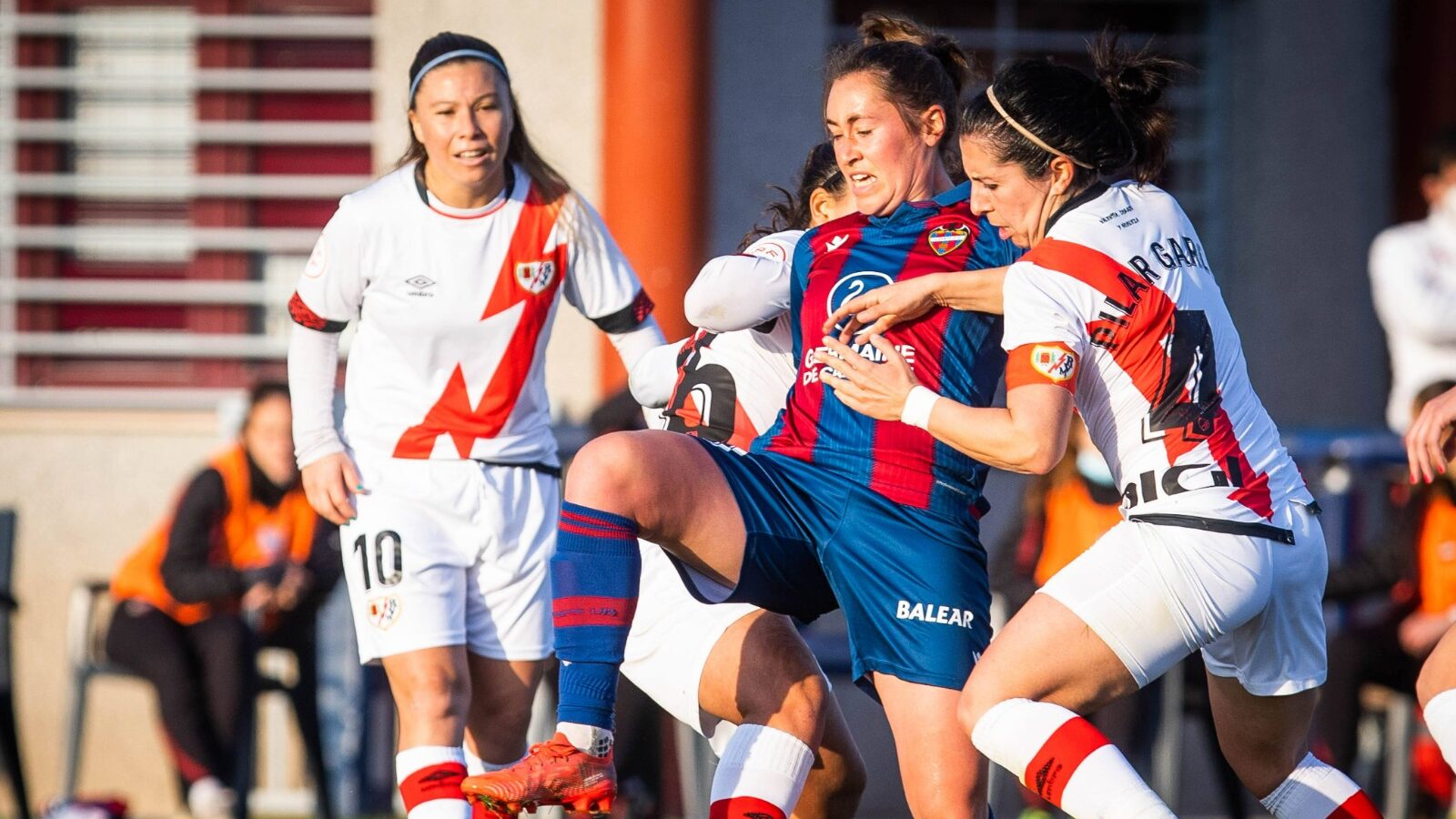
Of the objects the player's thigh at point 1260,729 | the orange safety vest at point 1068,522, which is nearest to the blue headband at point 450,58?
the player's thigh at point 1260,729

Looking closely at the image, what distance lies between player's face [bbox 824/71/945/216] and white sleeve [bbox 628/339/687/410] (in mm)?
615

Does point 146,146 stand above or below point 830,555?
above

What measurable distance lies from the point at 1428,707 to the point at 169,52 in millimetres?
6229

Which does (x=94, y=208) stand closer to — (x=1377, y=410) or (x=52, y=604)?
(x=52, y=604)

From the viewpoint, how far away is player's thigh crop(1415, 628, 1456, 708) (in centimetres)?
326

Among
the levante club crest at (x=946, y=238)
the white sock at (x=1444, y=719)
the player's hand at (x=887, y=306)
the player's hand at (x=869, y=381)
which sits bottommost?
the white sock at (x=1444, y=719)

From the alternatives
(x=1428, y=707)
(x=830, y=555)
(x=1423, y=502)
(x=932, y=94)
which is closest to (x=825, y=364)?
(x=830, y=555)

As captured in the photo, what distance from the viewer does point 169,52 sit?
7637 mm

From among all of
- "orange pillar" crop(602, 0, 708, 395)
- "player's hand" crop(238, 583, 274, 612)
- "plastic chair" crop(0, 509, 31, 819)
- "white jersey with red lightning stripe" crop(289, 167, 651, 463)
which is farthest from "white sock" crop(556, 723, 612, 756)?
"orange pillar" crop(602, 0, 708, 395)

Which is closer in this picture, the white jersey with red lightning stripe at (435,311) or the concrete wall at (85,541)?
the white jersey with red lightning stripe at (435,311)

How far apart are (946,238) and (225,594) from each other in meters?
3.49

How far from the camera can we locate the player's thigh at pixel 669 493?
324 centimetres

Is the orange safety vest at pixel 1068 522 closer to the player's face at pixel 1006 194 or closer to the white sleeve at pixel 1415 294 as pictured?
the white sleeve at pixel 1415 294

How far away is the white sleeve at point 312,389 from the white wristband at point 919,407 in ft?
5.20
